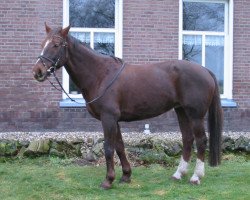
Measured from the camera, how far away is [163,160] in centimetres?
838

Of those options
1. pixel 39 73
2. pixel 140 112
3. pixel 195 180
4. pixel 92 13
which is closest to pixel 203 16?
pixel 92 13

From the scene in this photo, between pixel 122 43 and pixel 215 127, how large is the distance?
5.48 m

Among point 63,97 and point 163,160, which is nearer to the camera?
point 163,160

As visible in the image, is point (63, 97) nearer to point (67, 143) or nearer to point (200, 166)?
point (67, 143)

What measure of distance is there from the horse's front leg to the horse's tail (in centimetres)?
150

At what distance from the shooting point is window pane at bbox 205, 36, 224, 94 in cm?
1252

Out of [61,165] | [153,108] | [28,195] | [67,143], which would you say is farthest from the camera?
[67,143]

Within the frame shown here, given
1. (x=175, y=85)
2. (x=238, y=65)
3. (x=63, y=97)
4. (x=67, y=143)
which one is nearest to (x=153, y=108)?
(x=175, y=85)

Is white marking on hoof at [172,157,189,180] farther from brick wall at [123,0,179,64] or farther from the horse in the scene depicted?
brick wall at [123,0,179,64]

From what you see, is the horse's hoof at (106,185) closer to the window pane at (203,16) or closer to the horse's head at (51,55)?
the horse's head at (51,55)

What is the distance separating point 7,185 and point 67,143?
2344mm

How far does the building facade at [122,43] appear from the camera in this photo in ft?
37.7

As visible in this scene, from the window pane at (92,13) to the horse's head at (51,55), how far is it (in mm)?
5746

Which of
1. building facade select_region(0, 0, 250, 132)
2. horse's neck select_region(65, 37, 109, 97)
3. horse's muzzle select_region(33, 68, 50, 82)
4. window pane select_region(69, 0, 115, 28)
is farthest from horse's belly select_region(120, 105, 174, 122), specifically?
window pane select_region(69, 0, 115, 28)
